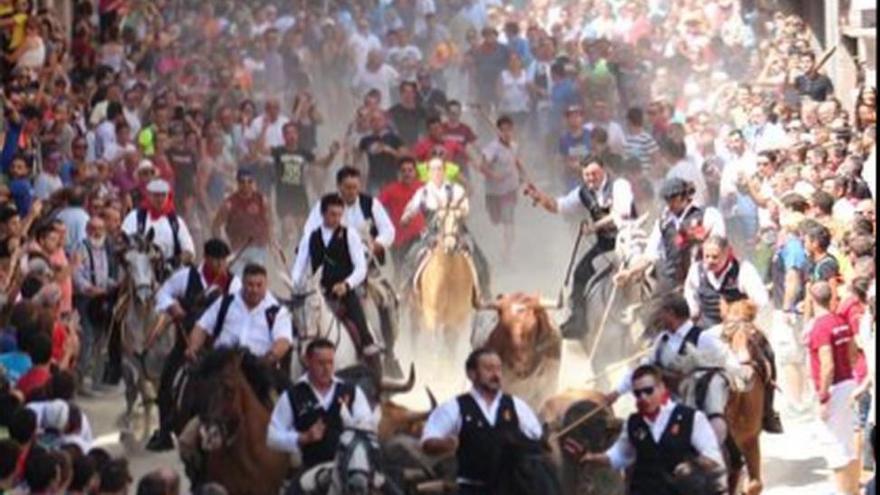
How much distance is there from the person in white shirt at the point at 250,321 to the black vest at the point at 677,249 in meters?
3.69

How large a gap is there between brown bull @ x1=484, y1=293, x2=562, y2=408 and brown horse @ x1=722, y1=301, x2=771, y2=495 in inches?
58.9

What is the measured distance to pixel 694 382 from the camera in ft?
73.9

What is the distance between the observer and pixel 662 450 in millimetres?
21312

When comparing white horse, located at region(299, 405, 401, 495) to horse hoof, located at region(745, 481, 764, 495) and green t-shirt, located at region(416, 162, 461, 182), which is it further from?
green t-shirt, located at region(416, 162, 461, 182)

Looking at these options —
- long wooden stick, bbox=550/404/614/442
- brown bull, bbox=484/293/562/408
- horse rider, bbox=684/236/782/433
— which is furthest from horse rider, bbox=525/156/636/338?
long wooden stick, bbox=550/404/614/442

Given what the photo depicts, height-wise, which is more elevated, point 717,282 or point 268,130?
point 268,130

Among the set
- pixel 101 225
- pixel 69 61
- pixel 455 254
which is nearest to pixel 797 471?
pixel 455 254

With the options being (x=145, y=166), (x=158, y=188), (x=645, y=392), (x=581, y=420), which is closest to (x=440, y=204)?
(x=158, y=188)

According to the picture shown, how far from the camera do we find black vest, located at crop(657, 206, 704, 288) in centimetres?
2645

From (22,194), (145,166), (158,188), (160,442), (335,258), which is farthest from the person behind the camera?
(145,166)

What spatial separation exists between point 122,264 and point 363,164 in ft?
21.1

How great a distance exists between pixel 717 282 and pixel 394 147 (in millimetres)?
7100

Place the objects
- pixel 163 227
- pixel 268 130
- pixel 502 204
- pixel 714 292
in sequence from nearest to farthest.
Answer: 1. pixel 714 292
2. pixel 163 227
3. pixel 502 204
4. pixel 268 130

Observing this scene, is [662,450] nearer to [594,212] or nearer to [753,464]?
[753,464]
